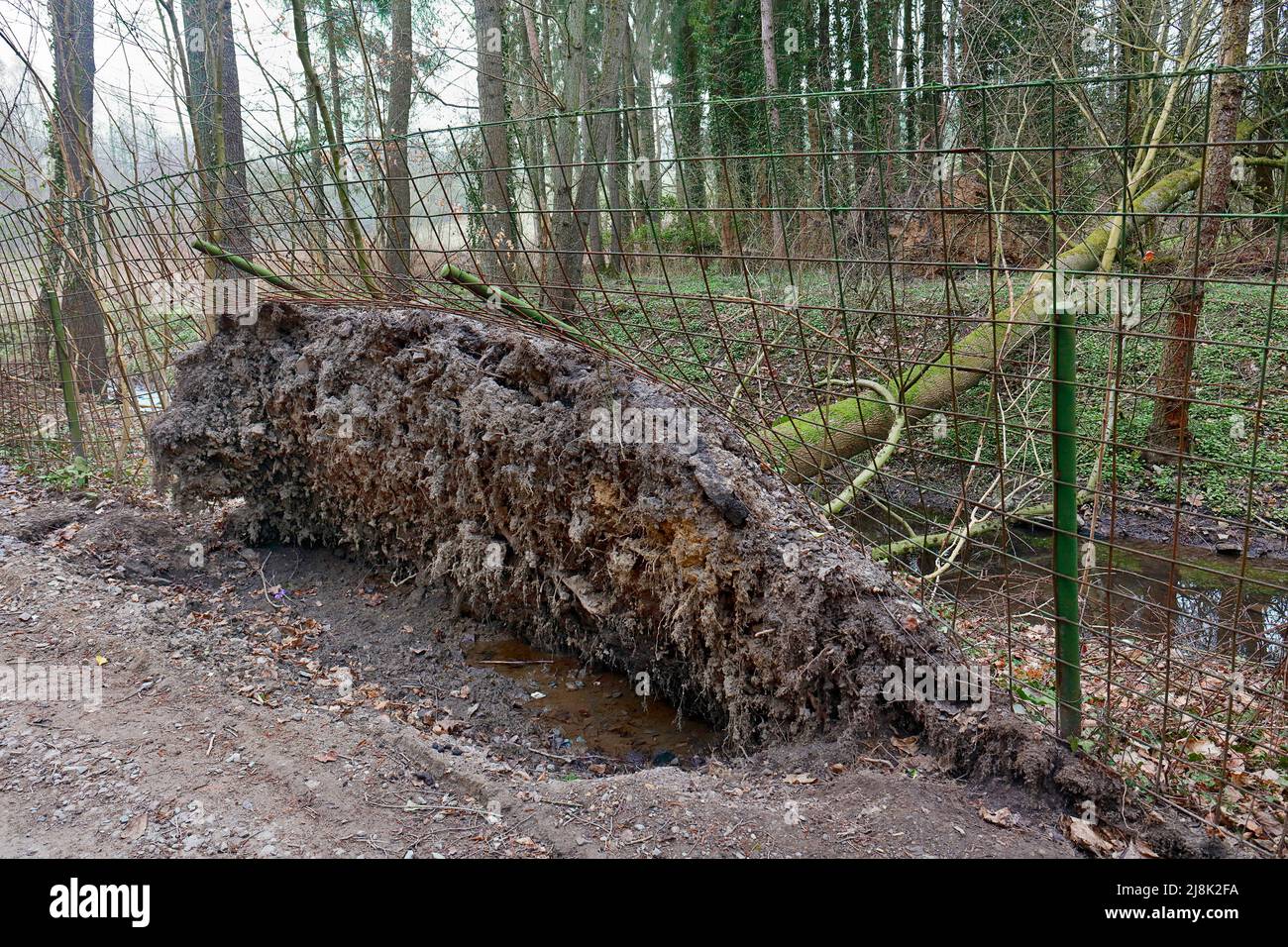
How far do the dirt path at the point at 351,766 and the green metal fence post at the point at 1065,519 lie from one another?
44cm

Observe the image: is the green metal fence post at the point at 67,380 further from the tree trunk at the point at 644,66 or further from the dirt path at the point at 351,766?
the tree trunk at the point at 644,66

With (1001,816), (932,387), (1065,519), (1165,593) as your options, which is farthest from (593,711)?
(1165,593)

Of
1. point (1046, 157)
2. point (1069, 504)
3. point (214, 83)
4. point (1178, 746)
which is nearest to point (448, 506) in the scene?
point (1069, 504)

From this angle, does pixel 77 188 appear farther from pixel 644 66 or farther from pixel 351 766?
pixel 644 66

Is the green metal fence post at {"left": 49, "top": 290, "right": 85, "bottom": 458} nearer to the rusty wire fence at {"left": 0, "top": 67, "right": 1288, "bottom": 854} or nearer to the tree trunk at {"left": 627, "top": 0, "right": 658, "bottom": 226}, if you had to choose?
the rusty wire fence at {"left": 0, "top": 67, "right": 1288, "bottom": 854}

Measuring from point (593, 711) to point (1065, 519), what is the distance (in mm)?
2721

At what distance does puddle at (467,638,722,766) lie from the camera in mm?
4414

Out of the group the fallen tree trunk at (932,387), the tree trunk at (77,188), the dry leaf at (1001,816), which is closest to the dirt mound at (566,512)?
the dry leaf at (1001,816)

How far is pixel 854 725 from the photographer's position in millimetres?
3482

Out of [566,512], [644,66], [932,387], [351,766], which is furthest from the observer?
[644,66]

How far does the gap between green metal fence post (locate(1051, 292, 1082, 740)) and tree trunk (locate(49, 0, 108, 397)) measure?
7.12 m

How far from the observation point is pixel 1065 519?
9.98 ft

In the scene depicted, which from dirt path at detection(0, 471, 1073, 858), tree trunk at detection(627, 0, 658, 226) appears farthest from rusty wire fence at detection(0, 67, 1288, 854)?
tree trunk at detection(627, 0, 658, 226)

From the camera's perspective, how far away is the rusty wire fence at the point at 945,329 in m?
3.08
